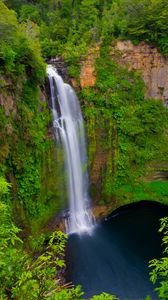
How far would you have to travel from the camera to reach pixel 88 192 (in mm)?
16016

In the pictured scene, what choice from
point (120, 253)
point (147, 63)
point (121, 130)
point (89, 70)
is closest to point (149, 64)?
point (147, 63)

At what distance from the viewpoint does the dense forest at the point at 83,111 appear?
1176 centimetres

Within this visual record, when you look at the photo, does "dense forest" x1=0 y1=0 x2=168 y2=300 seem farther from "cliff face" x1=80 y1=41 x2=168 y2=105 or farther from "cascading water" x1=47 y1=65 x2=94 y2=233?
"cascading water" x1=47 y1=65 x2=94 y2=233

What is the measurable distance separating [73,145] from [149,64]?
21.8ft

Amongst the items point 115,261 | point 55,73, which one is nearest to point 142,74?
point 55,73

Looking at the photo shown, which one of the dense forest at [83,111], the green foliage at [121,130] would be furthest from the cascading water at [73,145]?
the green foliage at [121,130]

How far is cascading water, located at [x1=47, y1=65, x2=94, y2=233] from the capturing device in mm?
14719

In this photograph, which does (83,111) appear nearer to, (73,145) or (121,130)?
(73,145)

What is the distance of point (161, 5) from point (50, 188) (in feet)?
37.6

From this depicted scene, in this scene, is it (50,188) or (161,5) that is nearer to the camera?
(50,188)

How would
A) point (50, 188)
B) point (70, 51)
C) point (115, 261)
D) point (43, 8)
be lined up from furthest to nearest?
point (43, 8) < point (70, 51) < point (50, 188) < point (115, 261)

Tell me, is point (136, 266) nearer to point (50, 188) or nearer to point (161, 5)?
point (50, 188)

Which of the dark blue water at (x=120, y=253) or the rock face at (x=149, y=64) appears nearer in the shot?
the dark blue water at (x=120, y=253)

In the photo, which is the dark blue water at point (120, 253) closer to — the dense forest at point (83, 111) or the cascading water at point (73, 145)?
the dense forest at point (83, 111)
